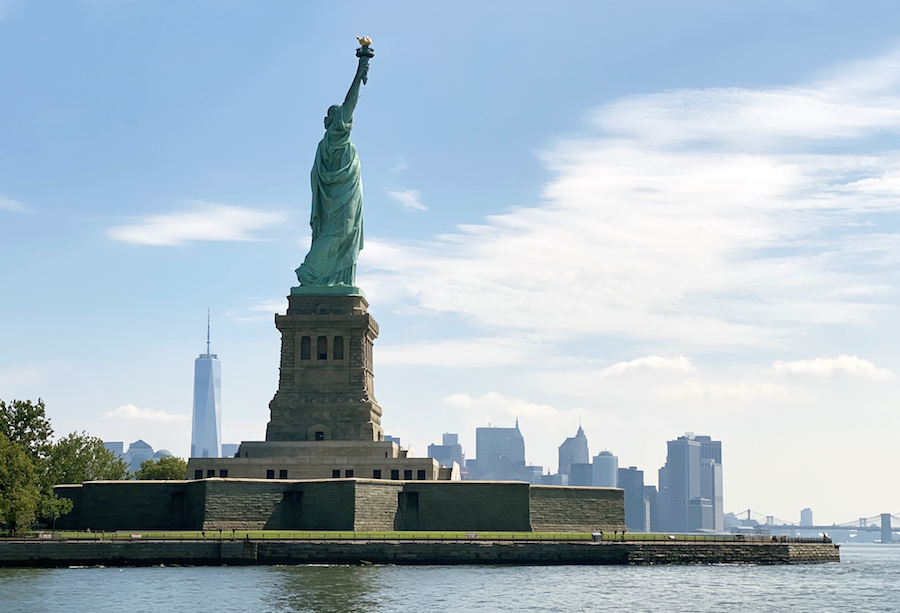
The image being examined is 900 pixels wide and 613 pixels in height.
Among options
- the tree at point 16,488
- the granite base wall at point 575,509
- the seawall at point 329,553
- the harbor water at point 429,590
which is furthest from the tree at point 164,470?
the harbor water at point 429,590

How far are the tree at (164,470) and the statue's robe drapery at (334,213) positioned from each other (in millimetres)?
25792

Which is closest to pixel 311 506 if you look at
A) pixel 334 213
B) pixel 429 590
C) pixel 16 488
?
pixel 16 488

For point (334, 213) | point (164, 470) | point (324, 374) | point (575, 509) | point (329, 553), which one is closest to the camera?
point (329, 553)

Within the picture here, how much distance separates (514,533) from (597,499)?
374 inches

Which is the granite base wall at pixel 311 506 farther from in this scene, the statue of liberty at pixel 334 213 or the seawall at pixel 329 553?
the statue of liberty at pixel 334 213

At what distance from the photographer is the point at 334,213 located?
107 m

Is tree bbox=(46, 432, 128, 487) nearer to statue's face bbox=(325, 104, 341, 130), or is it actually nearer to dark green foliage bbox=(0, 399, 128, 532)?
dark green foliage bbox=(0, 399, 128, 532)

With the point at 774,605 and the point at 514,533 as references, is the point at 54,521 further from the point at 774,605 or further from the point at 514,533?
the point at 774,605

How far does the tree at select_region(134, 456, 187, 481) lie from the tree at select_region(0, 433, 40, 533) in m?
34.3

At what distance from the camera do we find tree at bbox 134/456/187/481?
4739 inches

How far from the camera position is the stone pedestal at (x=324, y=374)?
10144cm

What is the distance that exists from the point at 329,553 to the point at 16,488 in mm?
20892

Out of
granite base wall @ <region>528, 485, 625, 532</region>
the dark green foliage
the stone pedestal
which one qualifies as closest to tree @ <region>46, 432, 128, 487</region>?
the dark green foliage

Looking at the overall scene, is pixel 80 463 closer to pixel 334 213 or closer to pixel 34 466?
pixel 34 466
